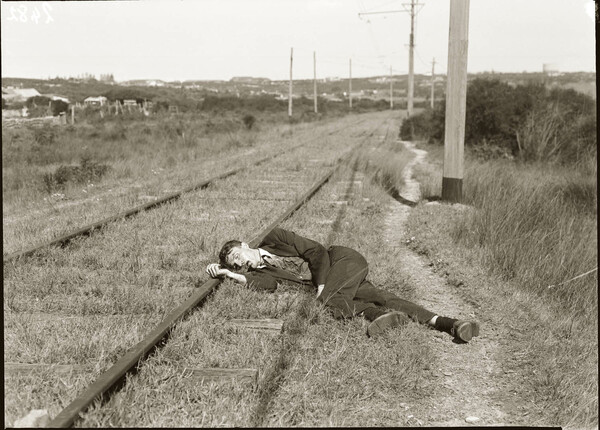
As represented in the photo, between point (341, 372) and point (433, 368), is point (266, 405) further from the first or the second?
point (433, 368)

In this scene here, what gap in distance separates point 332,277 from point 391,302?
51 cm

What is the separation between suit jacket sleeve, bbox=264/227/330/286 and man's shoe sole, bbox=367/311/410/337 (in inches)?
27.6

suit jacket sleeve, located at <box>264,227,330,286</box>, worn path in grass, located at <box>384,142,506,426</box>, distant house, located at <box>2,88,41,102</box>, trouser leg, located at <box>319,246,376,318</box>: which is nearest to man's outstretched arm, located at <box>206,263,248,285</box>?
suit jacket sleeve, located at <box>264,227,330,286</box>

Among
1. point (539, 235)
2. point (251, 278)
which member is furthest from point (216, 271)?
point (539, 235)

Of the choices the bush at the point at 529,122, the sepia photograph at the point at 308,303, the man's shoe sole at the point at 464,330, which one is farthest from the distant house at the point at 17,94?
the man's shoe sole at the point at 464,330

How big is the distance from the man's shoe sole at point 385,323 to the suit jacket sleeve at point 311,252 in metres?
0.70

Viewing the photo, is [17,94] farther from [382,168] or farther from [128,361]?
[128,361]

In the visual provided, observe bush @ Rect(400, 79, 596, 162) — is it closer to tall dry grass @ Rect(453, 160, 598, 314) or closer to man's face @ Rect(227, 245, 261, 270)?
tall dry grass @ Rect(453, 160, 598, 314)

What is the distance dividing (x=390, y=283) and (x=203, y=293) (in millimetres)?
1899

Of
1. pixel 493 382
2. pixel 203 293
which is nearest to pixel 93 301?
pixel 203 293

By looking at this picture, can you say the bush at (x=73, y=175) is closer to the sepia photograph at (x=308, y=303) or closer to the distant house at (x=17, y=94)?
the sepia photograph at (x=308, y=303)

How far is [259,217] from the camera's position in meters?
9.28

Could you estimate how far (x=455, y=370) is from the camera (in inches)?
167

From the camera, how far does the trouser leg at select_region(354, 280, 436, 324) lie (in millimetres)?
4977
